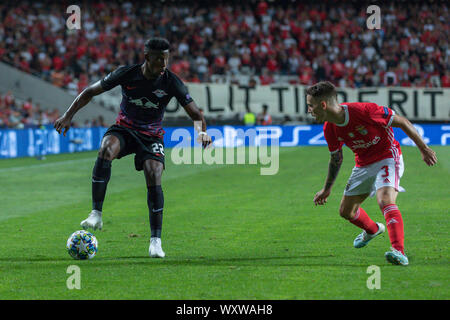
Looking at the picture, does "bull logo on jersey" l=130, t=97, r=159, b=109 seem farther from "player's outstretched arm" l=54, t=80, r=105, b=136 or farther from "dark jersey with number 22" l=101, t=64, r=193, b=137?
"player's outstretched arm" l=54, t=80, r=105, b=136

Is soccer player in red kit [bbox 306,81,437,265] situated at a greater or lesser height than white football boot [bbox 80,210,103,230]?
greater

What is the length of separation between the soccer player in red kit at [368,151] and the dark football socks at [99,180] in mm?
2156

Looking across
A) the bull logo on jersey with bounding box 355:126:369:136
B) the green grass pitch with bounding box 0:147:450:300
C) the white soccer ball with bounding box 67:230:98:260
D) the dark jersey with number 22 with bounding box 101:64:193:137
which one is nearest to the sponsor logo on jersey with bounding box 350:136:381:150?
the bull logo on jersey with bounding box 355:126:369:136

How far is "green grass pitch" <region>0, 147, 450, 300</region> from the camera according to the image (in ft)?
18.7


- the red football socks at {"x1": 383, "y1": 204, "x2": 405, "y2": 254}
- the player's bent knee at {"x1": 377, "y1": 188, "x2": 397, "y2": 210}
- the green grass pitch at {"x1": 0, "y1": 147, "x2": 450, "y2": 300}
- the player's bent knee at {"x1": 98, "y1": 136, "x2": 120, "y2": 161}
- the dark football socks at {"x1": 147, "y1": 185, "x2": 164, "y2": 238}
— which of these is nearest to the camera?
the green grass pitch at {"x1": 0, "y1": 147, "x2": 450, "y2": 300}

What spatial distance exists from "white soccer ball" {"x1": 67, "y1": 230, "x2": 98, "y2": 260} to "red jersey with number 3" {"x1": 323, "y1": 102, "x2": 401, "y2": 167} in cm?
263

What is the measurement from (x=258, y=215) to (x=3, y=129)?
635 inches

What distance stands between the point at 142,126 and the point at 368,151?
237 cm

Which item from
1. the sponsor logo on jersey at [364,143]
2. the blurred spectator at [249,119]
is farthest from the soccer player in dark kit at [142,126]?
the blurred spectator at [249,119]

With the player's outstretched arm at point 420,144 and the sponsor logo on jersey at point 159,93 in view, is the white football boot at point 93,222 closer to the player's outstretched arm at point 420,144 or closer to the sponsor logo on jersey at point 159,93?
the sponsor logo on jersey at point 159,93

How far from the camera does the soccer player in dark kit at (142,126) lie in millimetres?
7391

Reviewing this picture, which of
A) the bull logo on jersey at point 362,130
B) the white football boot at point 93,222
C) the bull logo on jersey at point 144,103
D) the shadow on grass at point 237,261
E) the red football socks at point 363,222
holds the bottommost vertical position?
the shadow on grass at point 237,261

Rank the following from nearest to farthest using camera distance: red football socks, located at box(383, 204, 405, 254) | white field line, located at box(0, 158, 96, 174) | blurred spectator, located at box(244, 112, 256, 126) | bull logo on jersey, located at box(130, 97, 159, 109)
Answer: red football socks, located at box(383, 204, 405, 254), bull logo on jersey, located at box(130, 97, 159, 109), white field line, located at box(0, 158, 96, 174), blurred spectator, located at box(244, 112, 256, 126)

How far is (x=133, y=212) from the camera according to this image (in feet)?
36.6
